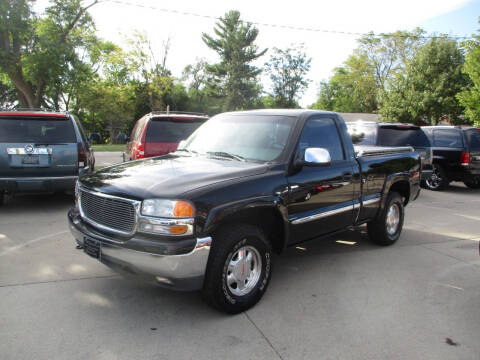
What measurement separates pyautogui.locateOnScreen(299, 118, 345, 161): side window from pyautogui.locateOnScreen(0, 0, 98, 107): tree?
1633 centimetres

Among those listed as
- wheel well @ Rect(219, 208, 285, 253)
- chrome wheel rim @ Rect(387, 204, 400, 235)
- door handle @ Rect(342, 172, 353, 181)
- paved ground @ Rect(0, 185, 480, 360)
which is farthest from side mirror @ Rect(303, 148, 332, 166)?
chrome wheel rim @ Rect(387, 204, 400, 235)

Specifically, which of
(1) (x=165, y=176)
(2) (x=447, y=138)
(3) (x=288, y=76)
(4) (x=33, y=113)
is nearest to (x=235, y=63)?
(3) (x=288, y=76)

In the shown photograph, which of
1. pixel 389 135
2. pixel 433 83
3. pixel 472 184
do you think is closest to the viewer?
pixel 389 135

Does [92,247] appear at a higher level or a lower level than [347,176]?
lower

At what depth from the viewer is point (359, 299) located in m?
3.80

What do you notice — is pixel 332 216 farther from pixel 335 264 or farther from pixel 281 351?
pixel 281 351

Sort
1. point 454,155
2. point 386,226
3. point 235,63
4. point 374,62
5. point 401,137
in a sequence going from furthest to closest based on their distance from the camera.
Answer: point 374,62, point 235,63, point 454,155, point 401,137, point 386,226

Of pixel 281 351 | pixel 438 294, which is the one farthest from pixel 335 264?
pixel 281 351

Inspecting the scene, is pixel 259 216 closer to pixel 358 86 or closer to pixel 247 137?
pixel 247 137

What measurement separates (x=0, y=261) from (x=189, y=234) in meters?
2.85

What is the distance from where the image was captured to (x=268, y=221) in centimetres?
377

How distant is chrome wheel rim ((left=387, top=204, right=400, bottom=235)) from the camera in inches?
220

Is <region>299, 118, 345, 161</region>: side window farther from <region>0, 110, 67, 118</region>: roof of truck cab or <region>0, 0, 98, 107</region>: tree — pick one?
<region>0, 0, 98, 107</region>: tree

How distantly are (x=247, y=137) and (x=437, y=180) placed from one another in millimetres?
9116
